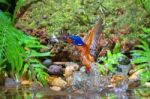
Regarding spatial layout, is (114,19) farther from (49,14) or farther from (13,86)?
(13,86)

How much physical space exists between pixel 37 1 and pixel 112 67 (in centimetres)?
234

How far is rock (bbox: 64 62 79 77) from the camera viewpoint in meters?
Answer: 6.77

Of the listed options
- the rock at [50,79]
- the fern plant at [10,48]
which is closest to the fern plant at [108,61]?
the rock at [50,79]

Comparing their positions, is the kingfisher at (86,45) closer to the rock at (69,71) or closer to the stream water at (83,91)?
the stream water at (83,91)

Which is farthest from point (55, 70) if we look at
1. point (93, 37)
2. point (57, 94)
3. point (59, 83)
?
point (57, 94)

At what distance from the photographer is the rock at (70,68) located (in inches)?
266

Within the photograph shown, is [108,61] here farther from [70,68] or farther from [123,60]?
[70,68]

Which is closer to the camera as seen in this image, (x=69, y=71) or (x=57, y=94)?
(x=57, y=94)

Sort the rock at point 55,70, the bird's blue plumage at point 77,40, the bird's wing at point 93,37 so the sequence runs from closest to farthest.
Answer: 1. the bird's blue plumage at point 77,40
2. the bird's wing at point 93,37
3. the rock at point 55,70

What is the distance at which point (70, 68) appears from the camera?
6.86 metres

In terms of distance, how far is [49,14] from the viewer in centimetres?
844

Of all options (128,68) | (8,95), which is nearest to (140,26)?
(128,68)

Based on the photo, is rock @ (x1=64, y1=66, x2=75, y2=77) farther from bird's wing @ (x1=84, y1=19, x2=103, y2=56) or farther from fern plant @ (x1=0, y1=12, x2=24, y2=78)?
fern plant @ (x1=0, y1=12, x2=24, y2=78)

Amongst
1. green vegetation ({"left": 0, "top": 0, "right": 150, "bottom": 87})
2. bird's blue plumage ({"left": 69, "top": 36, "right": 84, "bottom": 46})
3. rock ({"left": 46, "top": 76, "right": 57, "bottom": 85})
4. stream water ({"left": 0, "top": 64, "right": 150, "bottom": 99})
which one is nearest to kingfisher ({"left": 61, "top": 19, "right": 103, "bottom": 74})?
bird's blue plumage ({"left": 69, "top": 36, "right": 84, "bottom": 46})
